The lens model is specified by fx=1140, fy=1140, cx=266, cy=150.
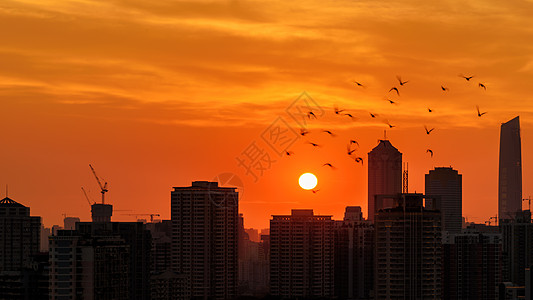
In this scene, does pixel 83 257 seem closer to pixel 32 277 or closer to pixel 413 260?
pixel 32 277

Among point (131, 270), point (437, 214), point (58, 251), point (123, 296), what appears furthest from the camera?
point (131, 270)

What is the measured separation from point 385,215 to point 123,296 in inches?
1566

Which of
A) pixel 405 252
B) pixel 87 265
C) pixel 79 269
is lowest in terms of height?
pixel 79 269

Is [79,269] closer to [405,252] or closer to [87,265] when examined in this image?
[87,265]

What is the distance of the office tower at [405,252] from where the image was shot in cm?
16562

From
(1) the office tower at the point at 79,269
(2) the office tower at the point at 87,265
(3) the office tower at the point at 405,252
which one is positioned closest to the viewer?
(1) the office tower at the point at 79,269

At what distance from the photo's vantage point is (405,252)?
16600 cm

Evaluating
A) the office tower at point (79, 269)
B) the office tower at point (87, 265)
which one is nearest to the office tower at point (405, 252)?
the office tower at point (87, 265)

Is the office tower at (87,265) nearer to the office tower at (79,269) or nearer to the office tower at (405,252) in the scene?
the office tower at (79,269)

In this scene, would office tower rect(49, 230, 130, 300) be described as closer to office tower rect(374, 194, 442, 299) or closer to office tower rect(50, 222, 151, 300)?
office tower rect(50, 222, 151, 300)

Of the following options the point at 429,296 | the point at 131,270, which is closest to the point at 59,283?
the point at 131,270

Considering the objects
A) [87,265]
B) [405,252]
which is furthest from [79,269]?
[405,252]

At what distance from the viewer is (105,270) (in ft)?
505

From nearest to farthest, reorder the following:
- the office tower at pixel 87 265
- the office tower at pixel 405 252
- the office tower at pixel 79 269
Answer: the office tower at pixel 79 269 → the office tower at pixel 87 265 → the office tower at pixel 405 252
